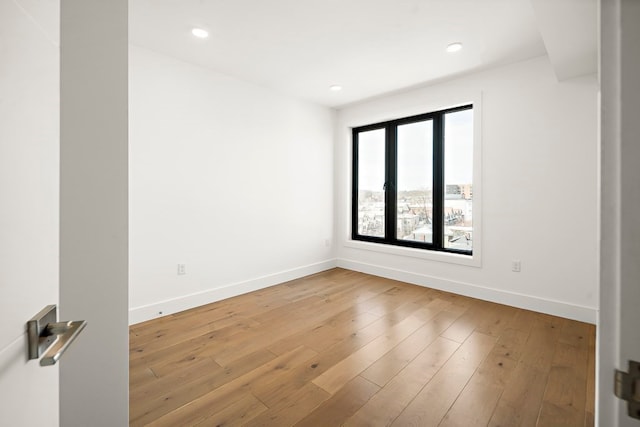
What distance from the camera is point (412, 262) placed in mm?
3918

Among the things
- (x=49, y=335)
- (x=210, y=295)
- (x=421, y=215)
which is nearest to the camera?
(x=49, y=335)

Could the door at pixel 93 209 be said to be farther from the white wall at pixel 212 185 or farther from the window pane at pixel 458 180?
the window pane at pixel 458 180

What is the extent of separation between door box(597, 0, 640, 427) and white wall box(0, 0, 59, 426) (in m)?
0.89

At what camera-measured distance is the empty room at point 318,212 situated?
0.50 m

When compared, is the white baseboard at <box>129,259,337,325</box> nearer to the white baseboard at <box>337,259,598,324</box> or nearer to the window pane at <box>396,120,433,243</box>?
the white baseboard at <box>337,259,598,324</box>

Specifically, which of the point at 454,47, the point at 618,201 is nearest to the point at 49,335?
the point at 618,201

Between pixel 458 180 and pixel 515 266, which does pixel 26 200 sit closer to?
pixel 515 266

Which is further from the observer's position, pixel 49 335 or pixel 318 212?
pixel 318 212

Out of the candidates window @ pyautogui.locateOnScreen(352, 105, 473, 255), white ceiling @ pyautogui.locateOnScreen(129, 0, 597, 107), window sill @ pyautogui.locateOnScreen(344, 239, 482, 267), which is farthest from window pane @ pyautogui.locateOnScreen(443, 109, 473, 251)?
white ceiling @ pyautogui.locateOnScreen(129, 0, 597, 107)

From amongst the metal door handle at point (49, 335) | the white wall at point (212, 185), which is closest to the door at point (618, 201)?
the metal door handle at point (49, 335)

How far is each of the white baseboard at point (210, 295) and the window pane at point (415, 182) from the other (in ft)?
5.05

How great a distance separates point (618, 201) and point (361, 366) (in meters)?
1.89

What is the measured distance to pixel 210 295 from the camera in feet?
10.5

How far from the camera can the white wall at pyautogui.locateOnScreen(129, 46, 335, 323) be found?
275 cm
